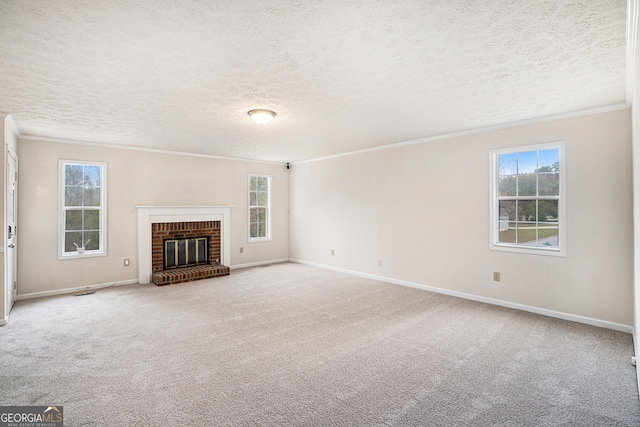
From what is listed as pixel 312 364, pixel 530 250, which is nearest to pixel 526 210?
pixel 530 250

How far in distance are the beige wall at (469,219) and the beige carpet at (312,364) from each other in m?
0.47

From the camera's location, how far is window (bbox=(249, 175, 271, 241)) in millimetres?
7535

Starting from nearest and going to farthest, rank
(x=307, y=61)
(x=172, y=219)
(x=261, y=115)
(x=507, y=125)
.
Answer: (x=307, y=61) → (x=261, y=115) → (x=507, y=125) → (x=172, y=219)

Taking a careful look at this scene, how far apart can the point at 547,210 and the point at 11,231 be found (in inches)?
273

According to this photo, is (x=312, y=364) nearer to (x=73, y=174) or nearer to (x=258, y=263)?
(x=258, y=263)

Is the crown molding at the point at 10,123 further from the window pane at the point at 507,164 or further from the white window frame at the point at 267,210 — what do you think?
the window pane at the point at 507,164

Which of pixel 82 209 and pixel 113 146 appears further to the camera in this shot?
pixel 113 146

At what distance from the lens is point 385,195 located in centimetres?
589

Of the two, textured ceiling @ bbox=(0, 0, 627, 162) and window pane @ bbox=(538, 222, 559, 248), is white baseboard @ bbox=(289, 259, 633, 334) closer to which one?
window pane @ bbox=(538, 222, 559, 248)

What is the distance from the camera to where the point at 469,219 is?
189 inches

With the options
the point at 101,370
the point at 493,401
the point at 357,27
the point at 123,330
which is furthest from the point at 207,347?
the point at 357,27

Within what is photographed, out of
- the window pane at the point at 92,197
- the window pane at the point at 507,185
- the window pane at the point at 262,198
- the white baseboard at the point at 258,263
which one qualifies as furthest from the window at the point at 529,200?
the window pane at the point at 92,197

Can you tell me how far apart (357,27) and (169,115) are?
2.75 m

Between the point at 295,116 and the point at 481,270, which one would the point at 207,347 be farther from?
the point at 481,270
